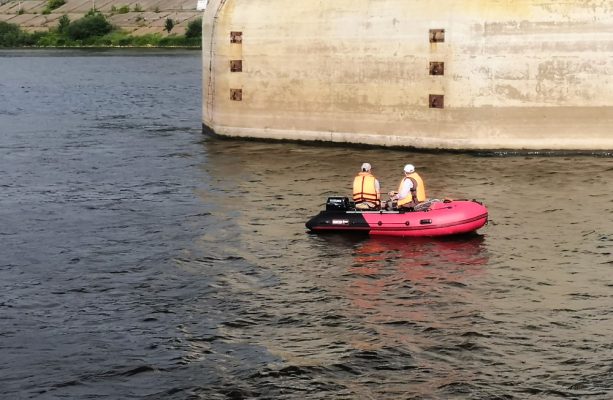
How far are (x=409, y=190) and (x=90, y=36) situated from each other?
399 feet

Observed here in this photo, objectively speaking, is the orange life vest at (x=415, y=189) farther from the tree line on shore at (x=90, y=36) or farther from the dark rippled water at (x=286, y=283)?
the tree line on shore at (x=90, y=36)

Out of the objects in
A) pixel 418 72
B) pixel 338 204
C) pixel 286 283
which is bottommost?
pixel 286 283

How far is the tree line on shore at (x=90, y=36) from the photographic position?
134500mm

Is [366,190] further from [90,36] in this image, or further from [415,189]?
[90,36]

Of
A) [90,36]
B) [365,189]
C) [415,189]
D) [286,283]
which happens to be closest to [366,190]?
[365,189]

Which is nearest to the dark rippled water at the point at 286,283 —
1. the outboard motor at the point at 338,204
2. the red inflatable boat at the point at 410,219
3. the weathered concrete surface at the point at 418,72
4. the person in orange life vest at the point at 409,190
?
the red inflatable boat at the point at 410,219

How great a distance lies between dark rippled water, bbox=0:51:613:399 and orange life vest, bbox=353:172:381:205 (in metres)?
1.30

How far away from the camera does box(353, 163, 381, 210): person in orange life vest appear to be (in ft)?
93.2

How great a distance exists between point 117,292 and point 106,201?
34.1ft

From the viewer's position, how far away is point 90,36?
472 feet

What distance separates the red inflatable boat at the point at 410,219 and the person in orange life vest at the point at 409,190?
262 mm

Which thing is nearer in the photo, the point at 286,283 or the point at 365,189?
the point at 286,283

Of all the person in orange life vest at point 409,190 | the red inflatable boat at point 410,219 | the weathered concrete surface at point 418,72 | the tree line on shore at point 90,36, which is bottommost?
the red inflatable boat at point 410,219

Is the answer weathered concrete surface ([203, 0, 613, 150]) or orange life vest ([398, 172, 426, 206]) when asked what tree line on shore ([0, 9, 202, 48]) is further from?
orange life vest ([398, 172, 426, 206])
